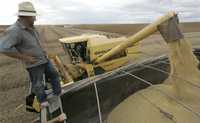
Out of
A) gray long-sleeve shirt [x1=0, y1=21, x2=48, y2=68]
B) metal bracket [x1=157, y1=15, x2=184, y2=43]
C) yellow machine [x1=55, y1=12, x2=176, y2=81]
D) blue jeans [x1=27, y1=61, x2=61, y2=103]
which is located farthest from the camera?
yellow machine [x1=55, y1=12, x2=176, y2=81]

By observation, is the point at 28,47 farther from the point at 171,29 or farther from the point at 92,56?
the point at 92,56

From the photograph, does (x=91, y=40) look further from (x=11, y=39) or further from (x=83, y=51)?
(x=11, y=39)

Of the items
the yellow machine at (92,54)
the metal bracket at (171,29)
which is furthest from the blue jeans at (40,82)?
the yellow machine at (92,54)

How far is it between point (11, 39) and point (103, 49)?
4.32 metres

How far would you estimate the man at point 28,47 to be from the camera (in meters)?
4.08

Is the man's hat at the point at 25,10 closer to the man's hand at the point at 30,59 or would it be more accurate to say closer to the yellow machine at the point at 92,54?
the man's hand at the point at 30,59

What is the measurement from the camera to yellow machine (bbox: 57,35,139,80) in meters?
8.02

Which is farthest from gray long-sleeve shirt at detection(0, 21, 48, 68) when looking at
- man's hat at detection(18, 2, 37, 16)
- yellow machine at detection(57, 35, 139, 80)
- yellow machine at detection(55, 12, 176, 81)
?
yellow machine at detection(57, 35, 139, 80)

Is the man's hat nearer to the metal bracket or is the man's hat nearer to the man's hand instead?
the man's hand

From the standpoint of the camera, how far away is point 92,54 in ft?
27.1

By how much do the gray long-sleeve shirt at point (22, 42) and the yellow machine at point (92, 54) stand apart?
3.50 metres

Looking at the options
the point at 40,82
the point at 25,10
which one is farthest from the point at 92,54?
the point at 25,10

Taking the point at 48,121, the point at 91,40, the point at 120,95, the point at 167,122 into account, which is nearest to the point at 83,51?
the point at 91,40

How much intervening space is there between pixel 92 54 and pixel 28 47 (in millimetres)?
4034
